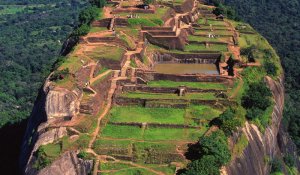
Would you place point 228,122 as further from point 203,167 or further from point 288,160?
point 288,160

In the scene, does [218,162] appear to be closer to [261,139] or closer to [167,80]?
[261,139]

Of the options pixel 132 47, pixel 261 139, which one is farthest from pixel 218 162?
pixel 132 47

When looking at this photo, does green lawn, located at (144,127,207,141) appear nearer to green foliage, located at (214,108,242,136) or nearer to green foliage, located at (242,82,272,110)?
green foliage, located at (214,108,242,136)

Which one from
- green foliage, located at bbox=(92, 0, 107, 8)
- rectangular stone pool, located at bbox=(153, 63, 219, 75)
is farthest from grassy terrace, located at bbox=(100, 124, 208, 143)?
green foliage, located at bbox=(92, 0, 107, 8)

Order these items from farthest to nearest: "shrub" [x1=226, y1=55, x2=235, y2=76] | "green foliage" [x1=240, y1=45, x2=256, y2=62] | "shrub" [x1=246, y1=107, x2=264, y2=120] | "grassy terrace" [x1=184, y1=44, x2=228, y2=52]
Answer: "grassy terrace" [x1=184, y1=44, x2=228, y2=52]
"green foliage" [x1=240, y1=45, x2=256, y2=62]
"shrub" [x1=226, y1=55, x2=235, y2=76]
"shrub" [x1=246, y1=107, x2=264, y2=120]

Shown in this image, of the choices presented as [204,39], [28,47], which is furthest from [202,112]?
[28,47]
